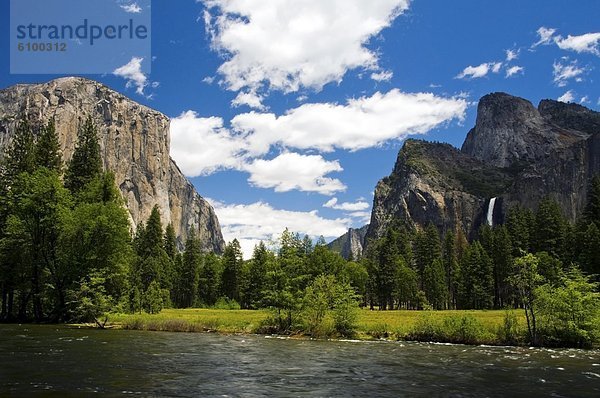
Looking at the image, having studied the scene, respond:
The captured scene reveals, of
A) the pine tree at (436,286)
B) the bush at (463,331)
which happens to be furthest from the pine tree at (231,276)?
the bush at (463,331)

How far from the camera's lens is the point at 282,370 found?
21266mm

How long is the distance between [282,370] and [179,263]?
4159 inches

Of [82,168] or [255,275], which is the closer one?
[82,168]

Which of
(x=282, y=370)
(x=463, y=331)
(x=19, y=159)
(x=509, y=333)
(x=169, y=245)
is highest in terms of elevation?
(x=19, y=159)

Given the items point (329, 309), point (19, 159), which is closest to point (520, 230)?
point (329, 309)

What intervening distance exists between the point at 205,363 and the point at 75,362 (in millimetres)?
5987

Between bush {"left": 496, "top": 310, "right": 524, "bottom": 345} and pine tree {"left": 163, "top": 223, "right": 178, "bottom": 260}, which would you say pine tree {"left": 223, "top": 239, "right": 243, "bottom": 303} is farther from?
bush {"left": 496, "top": 310, "right": 524, "bottom": 345}

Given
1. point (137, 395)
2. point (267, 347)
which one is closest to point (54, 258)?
point (267, 347)

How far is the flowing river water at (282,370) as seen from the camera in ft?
54.0

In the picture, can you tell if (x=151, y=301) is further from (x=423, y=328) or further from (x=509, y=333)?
(x=509, y=333)

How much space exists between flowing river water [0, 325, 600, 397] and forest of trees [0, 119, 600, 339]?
1083 cm

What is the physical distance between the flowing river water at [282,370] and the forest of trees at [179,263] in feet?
35.5

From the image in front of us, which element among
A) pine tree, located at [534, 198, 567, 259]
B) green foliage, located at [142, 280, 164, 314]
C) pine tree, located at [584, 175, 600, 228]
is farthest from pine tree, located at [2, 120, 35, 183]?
pine tree, located at [584, 175, 600, 228]

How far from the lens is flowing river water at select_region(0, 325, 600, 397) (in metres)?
16.5
